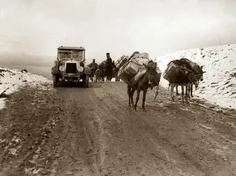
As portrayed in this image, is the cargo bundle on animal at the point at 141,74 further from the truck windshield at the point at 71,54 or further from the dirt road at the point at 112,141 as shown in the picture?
the truck windshield at the point at 71,54

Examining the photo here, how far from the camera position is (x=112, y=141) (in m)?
9.04

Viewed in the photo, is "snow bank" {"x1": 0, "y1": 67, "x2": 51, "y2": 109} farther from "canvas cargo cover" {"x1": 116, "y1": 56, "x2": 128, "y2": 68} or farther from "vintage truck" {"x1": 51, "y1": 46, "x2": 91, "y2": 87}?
"canvas cargo cover" {"x1": 116, "y1": 56, "x2": 128, "y2": 68}

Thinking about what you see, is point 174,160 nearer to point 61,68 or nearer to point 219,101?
point 219,101

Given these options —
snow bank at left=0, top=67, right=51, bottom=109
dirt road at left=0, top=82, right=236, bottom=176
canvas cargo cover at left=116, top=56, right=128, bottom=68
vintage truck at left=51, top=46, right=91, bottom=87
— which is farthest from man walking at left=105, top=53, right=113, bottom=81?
dirt road at left=0, top=82, right=236, bottom=176

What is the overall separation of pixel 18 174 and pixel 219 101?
13.9 m

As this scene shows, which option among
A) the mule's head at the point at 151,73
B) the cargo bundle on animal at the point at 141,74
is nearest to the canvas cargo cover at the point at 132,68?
the cargo bundle on animal at the point at 141,74

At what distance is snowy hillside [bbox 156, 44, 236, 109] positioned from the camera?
63.1ft

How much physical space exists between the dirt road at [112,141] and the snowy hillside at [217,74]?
5239 mm

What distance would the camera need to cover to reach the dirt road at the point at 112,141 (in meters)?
7.29

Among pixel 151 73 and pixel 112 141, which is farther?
pixel 151 73

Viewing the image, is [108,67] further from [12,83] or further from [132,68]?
[132,68]

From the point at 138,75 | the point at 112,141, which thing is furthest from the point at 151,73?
the point at 112,141

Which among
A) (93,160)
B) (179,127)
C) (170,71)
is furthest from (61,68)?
(93,160)

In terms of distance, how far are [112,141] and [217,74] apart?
63.7 feet
